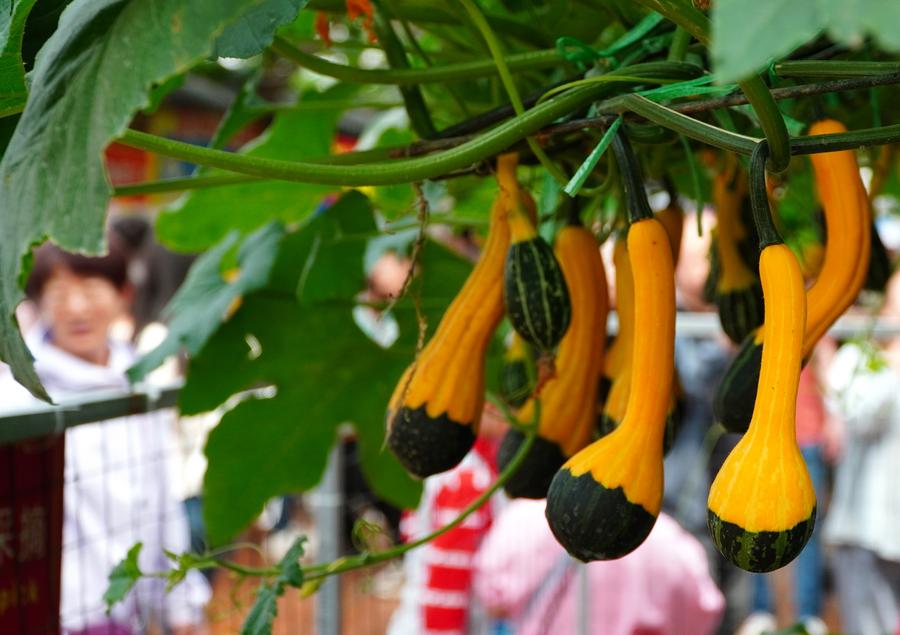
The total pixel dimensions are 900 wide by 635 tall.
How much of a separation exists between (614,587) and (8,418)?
1355 millimetres

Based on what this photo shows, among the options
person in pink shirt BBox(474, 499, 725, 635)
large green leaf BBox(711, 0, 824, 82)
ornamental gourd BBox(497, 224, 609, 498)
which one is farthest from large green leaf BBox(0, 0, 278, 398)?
person in pink shirt BBox(474, 499, 725, 635)

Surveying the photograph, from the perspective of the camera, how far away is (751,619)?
10.5 feet

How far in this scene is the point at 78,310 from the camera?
2428 millimetres

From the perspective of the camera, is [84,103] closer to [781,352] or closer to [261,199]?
[781,352]

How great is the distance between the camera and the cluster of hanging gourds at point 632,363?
1.41ft

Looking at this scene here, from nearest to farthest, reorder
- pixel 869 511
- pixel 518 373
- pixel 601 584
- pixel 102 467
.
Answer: pixel 518 373 < pixel 102 467 < pixel 601 584 < pixel 869 511

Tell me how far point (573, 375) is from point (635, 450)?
0.14 metres

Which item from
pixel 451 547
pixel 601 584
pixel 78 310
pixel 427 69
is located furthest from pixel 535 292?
pixel 78 310

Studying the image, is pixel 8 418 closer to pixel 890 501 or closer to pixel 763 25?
pixel 763 25

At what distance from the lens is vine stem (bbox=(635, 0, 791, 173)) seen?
438mm

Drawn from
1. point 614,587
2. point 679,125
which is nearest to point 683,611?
point 614,587

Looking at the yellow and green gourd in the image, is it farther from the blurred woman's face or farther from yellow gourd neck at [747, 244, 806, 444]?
the blurred woman's face

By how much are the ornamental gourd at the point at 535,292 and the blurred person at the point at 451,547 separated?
1569mm

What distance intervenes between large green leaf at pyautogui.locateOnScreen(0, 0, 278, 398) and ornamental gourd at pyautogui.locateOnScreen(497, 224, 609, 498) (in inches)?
11.7
